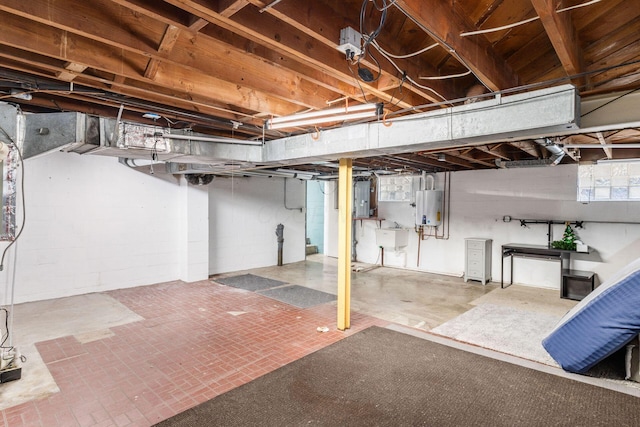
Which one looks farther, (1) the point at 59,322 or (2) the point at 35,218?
(2) the point at 35,218

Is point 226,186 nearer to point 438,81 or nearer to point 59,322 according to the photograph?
point 59,322

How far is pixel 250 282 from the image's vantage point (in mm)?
6422

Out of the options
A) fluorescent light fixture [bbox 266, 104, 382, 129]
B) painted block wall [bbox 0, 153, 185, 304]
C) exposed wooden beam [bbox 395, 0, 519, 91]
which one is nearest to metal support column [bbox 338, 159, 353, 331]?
fluorescent light fixture [bbox 266, 104, 382, 129]

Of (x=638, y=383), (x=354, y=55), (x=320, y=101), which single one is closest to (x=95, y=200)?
(x=320, y=101)

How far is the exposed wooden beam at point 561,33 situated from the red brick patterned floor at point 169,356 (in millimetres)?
3061

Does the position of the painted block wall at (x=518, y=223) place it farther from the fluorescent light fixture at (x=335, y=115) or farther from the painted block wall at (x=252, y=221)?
the fluorescent light fixture at (x=335, y=115)

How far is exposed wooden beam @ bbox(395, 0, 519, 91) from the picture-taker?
153cm

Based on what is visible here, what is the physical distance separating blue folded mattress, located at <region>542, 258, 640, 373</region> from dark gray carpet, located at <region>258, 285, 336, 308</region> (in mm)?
2974

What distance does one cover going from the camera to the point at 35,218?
4957 millimetres

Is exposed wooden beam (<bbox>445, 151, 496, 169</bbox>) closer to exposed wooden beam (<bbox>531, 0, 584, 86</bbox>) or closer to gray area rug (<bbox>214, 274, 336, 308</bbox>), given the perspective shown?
gray area rug (<bbox>214, 274, 336, 308</bbox>)

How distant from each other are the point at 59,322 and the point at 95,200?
2.07 metres

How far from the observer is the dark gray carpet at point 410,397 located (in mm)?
2330

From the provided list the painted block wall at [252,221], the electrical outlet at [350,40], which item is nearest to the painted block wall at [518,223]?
the painted block wall at [252,221]

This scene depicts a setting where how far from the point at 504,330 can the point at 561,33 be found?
11.1 feet
